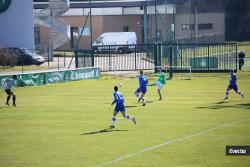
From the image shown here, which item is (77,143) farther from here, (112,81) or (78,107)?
(112,81)

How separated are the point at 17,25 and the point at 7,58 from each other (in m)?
6.91

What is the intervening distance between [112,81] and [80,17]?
42.0 m

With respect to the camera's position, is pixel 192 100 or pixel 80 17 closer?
pixel 192 100

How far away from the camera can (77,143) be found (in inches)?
882

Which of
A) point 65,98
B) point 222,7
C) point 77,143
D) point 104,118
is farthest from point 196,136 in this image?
point 222,7

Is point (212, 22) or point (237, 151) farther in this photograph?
point (212, 22)

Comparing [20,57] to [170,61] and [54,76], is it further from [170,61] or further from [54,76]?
[170,61]

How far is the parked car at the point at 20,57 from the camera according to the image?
204ft

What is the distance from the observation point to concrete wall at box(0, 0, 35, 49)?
67125mm

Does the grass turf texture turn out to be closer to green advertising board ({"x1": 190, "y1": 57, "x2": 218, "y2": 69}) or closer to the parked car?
green advertising board ({"x1": 190, "y1": 57, "x2": 218, "y2": 69})

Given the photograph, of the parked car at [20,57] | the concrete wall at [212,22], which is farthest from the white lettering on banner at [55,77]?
the concrete wall at [212,22]

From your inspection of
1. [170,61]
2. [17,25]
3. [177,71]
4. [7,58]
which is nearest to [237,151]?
[170,61]

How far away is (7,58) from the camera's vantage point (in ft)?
204

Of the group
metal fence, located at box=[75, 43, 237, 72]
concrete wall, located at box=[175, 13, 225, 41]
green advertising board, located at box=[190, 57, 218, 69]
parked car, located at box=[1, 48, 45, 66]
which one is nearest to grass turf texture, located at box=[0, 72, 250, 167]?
metal fence, located at box=[75, 43, 237, 72]
